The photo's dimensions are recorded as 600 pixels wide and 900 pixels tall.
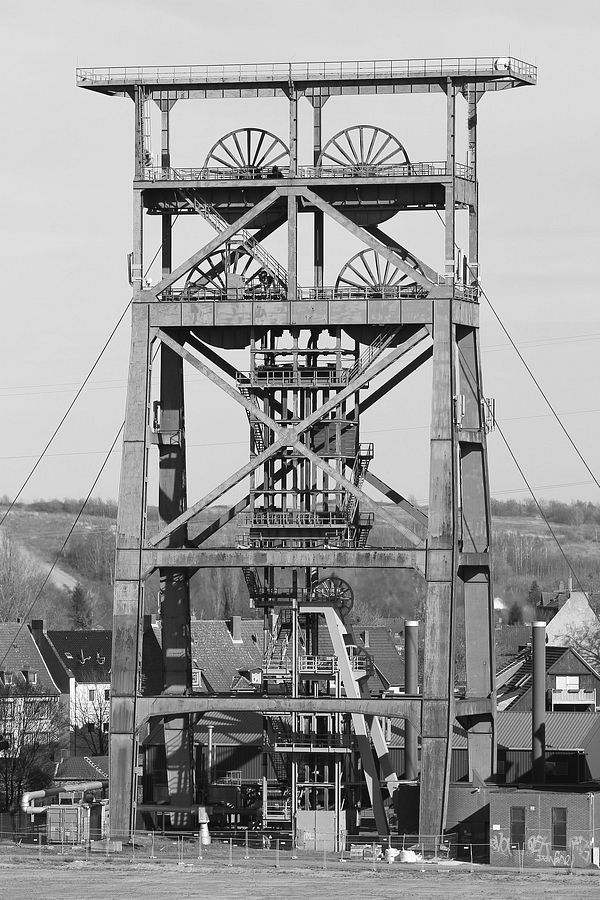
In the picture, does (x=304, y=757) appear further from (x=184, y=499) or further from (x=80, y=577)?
(x=80, y=577)

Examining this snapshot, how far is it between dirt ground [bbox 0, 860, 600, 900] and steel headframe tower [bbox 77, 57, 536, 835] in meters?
3.36

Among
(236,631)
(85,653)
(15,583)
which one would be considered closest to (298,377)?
(85,653)

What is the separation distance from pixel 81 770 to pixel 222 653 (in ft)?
93.8

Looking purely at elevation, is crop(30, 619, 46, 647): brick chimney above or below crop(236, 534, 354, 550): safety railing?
below

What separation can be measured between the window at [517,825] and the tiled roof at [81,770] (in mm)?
22035

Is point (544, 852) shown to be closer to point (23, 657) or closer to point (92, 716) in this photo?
point (92, 716)

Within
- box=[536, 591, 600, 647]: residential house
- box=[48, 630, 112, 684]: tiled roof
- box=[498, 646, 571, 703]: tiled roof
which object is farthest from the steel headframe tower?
box=[536, 591, 600, 647]: residential house

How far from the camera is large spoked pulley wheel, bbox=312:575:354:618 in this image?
5744cm

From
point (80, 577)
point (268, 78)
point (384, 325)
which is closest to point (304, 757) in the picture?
point (384, 325)

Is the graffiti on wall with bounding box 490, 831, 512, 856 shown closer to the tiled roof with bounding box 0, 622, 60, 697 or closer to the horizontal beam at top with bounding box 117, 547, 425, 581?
the horizontal beam at top with bounding box 117, 547, 425, 581

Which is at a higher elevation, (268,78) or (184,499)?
(268,78)

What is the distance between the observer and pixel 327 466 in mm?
54500

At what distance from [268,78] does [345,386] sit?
9239 millimetres

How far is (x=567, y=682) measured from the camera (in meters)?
92.0
